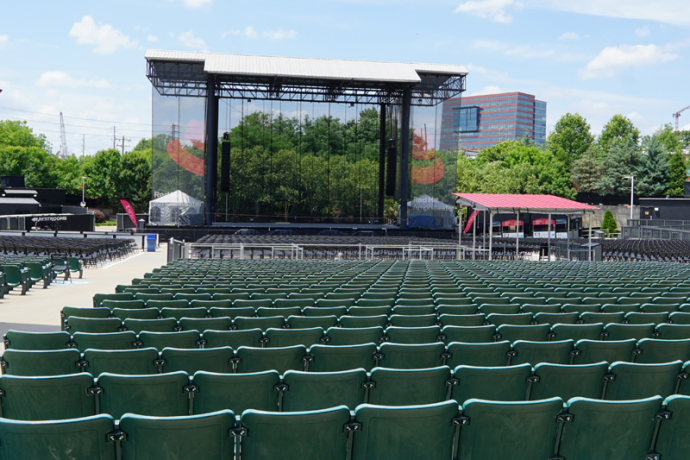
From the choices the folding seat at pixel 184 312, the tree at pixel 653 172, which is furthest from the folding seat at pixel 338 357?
the tree at pixel 653 172

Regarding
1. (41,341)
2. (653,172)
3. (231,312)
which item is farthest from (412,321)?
(653,172)

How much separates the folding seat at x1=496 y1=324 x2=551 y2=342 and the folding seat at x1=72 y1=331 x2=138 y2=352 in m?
3.42

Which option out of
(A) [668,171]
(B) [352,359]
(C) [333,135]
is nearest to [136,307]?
(B) [352,359]

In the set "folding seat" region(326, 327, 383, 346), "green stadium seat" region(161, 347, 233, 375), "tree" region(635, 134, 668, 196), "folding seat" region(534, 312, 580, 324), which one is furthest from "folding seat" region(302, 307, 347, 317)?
"tree" region(635, 134, 668, 196)

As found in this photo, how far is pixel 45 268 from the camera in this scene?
14992 mm

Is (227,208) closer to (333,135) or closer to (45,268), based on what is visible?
(333,135)

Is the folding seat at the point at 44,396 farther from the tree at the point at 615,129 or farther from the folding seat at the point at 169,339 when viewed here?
the tree at the point at 615,129

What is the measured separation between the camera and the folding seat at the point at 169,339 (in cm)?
498

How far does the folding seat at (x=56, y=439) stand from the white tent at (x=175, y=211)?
A: 121ft

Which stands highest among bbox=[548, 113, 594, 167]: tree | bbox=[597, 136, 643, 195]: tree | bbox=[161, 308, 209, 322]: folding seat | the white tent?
bbox=[548, 113, 594, 167]: tree

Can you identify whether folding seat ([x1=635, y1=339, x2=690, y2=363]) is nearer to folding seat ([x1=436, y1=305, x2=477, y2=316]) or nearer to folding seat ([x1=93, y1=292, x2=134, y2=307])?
folding seat ([x1=436, y1=305, x2=477, y2=316])

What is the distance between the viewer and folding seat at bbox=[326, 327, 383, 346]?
17.1ft

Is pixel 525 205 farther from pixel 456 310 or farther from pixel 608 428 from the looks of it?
pixel 608 428

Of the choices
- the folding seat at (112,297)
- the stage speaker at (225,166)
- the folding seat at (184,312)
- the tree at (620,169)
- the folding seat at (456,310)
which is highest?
the tree at (620,169)
